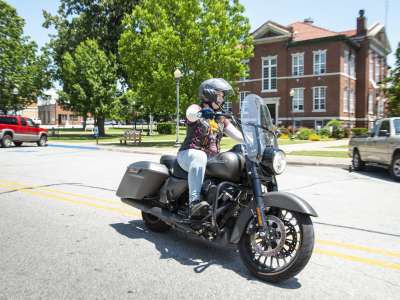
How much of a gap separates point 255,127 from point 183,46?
23.8 metres

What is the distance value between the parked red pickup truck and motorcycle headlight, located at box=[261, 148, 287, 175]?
77.8 feet

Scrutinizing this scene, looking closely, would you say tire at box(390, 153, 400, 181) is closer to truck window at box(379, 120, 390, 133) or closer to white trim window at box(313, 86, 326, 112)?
truck window at box(379, 120, 390, 133)

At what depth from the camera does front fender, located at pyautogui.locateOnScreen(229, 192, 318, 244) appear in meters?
3.53

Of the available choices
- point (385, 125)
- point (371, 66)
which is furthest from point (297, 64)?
point (385, 125)

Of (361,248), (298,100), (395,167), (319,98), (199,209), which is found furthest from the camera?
(298,100)

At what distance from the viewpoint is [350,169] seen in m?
13.0

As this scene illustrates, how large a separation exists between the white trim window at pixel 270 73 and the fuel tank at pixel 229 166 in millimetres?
42845

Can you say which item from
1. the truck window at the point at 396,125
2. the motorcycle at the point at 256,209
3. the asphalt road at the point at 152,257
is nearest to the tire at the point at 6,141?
the asphalt road at the point at 152,257

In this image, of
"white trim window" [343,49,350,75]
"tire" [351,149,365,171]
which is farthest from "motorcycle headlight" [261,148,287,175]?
"white trim window" [343,49,350,75]

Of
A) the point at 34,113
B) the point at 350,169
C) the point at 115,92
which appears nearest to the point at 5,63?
the point at 115,92

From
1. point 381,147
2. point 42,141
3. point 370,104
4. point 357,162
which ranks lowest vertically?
point 357,162

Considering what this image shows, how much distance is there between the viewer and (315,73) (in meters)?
42.9

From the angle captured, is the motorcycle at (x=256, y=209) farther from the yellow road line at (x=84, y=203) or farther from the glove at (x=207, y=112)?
the yellow road line at (x=84, y=203)

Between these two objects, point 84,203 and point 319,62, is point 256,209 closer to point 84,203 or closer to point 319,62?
point 84,203
